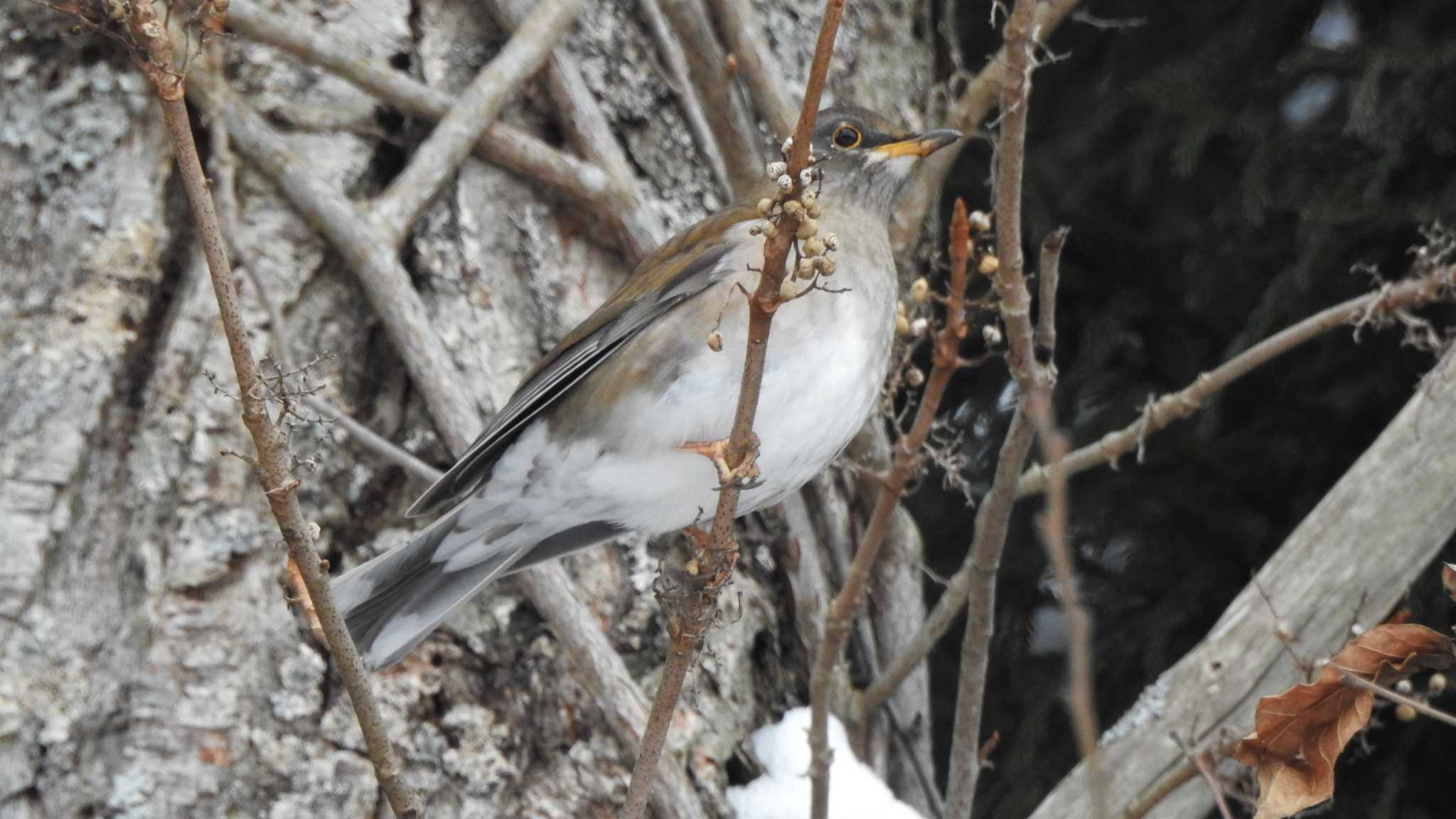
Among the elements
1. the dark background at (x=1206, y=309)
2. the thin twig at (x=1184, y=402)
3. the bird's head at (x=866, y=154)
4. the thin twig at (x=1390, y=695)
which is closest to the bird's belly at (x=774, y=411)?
the thin twig at (x=1184, y=402)

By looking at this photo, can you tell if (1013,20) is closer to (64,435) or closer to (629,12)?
(629,12)

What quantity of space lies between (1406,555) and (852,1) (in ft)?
7.56

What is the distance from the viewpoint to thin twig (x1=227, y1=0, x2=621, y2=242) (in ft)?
11.5

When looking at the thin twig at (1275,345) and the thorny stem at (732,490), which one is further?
the thin twig at (1275,345)

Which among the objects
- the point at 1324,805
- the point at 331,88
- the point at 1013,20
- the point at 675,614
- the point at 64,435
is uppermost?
the point at 331,88

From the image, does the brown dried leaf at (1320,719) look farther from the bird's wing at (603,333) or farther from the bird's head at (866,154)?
the bird's head at (866,154)

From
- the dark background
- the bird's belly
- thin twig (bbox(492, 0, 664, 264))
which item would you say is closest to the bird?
the bird's belly

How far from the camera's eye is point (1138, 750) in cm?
299

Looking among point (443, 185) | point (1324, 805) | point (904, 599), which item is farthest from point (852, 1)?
point (1324, 805)

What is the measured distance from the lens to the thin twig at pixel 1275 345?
299 cm

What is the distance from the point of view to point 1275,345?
2998mm

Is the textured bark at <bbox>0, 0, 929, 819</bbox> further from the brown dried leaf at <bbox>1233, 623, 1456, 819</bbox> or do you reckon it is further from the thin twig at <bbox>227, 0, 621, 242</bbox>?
the brown dried leaf at <bbox>1233, 623, 1456, 819</bbox>

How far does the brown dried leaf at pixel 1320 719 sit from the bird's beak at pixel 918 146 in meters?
1.49

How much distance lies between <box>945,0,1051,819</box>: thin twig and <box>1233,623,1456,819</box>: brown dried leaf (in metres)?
0.61
